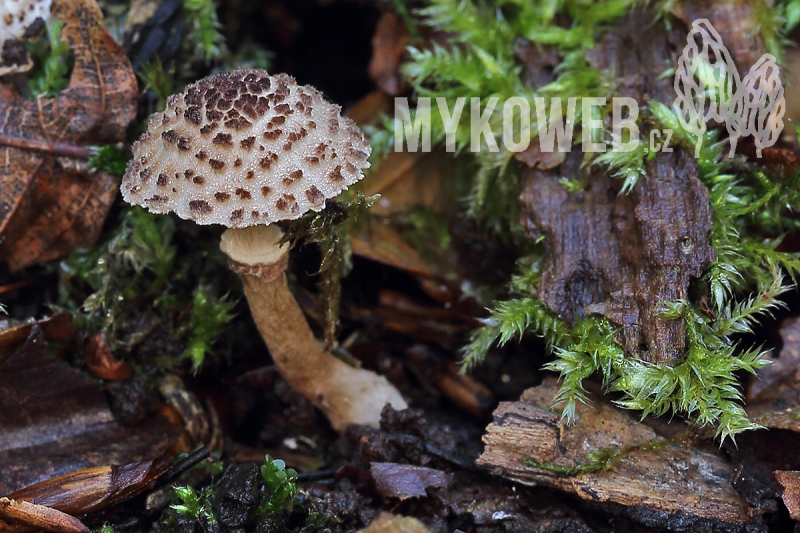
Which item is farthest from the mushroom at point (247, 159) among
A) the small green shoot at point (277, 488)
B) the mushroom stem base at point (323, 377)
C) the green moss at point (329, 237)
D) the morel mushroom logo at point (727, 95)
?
the morel mushroom logo at point (727, 95)

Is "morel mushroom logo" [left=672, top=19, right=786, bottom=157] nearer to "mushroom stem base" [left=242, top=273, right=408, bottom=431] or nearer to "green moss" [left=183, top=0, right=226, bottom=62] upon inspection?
"mushroom stem base" [left=242, top=273, right=408, bottom=431]

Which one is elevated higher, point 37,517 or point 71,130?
point 71,130

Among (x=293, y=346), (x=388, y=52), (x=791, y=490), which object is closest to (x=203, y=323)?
(x=293, y=346)

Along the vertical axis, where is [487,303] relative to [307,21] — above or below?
below

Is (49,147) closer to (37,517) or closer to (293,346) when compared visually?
(293,346)

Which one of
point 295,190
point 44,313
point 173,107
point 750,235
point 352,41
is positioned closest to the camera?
point 295,190

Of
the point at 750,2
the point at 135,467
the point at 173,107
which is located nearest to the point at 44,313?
the point at 135,467

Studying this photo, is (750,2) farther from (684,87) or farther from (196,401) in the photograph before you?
(196,401)
